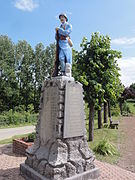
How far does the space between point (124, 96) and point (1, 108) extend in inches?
761

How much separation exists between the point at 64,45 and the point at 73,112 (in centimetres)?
212

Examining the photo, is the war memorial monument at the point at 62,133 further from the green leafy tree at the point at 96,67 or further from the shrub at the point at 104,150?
the green leafy tree at the point at 96,67

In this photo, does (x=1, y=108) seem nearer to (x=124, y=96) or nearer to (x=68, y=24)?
(x=124, y=96)

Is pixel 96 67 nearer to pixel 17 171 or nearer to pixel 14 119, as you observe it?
pixel 17 171

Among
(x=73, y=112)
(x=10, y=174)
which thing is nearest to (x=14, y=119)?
(x=10, y=174)

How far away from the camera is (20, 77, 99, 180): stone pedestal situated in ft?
15.7

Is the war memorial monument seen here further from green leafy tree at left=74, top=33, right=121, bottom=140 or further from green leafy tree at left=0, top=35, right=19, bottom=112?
green leafy tree at left=0, top=35, right=19, bottom=112

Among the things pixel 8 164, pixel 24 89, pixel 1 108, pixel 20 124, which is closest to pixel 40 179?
pixel 8 164

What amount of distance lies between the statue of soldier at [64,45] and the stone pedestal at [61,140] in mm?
439

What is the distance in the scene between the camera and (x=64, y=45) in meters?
5.55

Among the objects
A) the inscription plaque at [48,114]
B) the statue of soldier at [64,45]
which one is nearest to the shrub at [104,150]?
the inscription plaque at [48,114]

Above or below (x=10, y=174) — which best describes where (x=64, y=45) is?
above

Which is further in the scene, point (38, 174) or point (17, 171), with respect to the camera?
point (17, 171)

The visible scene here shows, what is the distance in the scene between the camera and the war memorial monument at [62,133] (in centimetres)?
479
